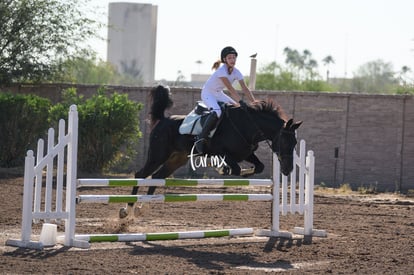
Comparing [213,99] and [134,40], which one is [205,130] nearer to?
[213,99]

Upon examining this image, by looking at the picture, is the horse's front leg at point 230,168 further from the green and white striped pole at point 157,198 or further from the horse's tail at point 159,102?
the horse's tail at point 159,102

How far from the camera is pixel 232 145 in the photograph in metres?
12.3

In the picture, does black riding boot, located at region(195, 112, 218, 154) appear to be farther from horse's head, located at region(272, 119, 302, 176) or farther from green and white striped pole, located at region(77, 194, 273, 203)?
horse's head, located at region(272, 119, 302, 176)

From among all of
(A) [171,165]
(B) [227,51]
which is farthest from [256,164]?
(B) [227,51]

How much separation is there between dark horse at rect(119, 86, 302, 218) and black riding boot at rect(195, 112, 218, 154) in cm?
12

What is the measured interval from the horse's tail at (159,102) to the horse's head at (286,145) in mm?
2266

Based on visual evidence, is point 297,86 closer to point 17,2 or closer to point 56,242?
point 17,2

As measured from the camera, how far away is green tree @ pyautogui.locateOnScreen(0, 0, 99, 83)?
89.6 feet

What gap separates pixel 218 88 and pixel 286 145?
1527mm

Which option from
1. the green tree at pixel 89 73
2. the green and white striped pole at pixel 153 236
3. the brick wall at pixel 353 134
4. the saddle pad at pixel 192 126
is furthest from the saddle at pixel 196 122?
the green tree at pixel 89 73

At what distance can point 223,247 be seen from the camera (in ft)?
38.2

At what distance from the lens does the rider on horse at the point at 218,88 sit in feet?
41.0

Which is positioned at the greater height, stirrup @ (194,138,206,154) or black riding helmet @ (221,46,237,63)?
black riding helmet @ (221,46,237,63)

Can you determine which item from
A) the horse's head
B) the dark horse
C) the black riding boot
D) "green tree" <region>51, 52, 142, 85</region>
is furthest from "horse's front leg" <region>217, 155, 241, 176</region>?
"green tree" <region>51, 52, 142, 85</region>
